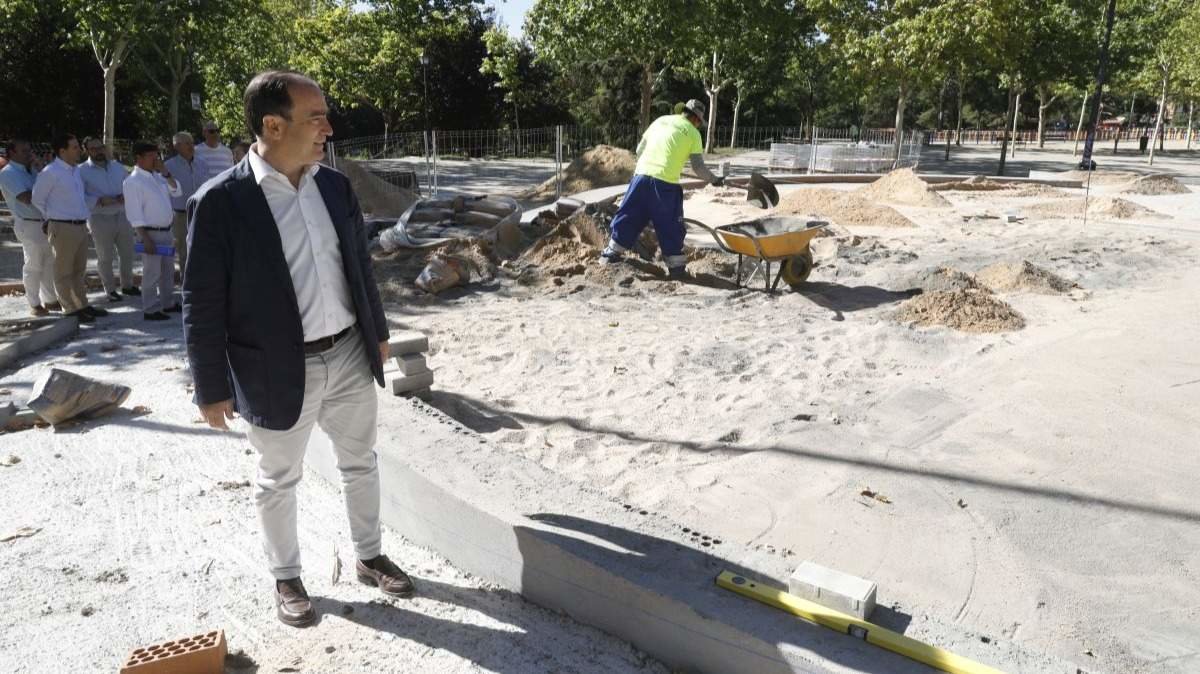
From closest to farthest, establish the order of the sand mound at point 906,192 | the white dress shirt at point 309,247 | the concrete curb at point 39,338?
the white dress shirt at point 309,247 < the concrete curb at point 39,338 < the sand mound at point 906,192

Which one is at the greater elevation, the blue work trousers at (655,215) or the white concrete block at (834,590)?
the blue work trousers at (655,215)

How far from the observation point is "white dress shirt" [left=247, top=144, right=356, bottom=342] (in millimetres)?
2436

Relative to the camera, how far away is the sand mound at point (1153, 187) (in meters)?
17.2

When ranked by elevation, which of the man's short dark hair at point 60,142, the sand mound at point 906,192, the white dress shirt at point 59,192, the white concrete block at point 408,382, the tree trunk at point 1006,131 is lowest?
the white concrete block at point 408,382

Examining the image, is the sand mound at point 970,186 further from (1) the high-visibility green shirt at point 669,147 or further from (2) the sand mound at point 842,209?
(1) the high-visibility green shirt at point 669,147

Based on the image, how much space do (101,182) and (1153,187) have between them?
19449 mm

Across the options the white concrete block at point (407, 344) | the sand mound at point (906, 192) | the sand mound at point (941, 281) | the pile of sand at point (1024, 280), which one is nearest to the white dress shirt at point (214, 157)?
the white concrete block at point (407, 344)

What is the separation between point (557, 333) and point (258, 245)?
13.7ft

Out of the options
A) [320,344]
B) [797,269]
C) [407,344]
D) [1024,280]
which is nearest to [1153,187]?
[1024,280]

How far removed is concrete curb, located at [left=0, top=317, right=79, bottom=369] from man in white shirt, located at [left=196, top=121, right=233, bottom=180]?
216 cm

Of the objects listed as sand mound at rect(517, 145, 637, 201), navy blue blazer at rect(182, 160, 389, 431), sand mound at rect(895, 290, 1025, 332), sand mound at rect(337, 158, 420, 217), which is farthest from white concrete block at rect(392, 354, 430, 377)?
sand mound at rect(517, 145, 637, 201)

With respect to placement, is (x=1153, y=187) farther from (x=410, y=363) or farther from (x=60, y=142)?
(x=60, y=142)

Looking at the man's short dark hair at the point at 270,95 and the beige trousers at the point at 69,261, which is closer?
the man's short dark hair at the point at 270,95

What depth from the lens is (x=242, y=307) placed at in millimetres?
2416
